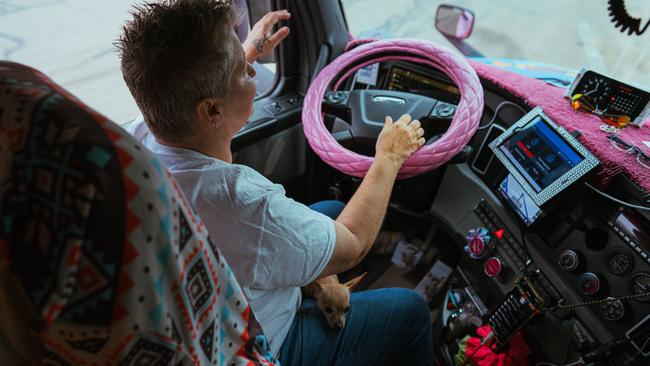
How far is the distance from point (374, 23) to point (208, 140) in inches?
114

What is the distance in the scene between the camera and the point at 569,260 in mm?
1230

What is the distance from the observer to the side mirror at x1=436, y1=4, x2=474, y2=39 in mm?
2031

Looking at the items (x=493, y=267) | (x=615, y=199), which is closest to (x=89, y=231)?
(x=615, y=199)

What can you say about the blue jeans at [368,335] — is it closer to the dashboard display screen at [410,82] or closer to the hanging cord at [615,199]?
the hanging cord at [615,199]

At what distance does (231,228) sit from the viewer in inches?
32.9

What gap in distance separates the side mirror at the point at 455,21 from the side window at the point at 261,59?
0.84 m

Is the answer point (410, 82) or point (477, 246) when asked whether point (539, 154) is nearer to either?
point (477, 246)

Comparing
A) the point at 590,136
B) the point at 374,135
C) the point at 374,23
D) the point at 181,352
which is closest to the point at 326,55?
the point at 374,135

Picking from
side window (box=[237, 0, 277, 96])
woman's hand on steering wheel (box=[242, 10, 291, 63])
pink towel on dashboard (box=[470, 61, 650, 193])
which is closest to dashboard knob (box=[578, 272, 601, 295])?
pink towel on dashboard (box=[470, 61, 650, 193])

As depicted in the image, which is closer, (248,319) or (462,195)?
(248,319)

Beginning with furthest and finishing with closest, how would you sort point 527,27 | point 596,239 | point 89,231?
1. point 527,27
2. point 596,239
3. point 89,231

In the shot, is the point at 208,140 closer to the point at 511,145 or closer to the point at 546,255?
the point at 511,145

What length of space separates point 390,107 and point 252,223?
802mm

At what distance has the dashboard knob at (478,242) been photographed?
58.5 inches
